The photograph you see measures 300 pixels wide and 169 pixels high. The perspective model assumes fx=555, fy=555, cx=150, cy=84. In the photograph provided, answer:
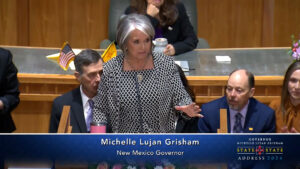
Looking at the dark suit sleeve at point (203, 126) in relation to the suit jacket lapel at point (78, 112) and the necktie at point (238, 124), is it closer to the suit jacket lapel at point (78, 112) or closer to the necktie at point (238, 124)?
the necktie at point (238, 124)

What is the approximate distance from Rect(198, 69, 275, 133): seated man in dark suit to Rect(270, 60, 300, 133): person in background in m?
0.18

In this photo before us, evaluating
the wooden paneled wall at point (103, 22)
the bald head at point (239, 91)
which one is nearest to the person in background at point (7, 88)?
the bald head at point (239, 91)

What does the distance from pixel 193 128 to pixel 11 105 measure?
0.88 m

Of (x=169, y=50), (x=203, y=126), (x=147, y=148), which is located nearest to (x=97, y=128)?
(x=147, y=148)

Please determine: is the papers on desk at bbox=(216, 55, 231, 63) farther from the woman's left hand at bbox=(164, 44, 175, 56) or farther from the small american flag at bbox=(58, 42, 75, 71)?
the small american flag at bbox=(58, 42, 75, 71)

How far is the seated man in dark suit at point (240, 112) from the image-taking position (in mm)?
2562

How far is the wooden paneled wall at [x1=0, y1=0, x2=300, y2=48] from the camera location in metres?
5.08

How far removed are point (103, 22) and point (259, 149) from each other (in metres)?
3.88

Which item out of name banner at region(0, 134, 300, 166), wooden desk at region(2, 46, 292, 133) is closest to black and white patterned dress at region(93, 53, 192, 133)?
name banner at region(0, 134, 300, 166)

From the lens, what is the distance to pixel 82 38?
5.24 m

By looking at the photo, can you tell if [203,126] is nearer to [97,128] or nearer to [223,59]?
[97,128]

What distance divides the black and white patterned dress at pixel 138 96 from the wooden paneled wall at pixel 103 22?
119 inches

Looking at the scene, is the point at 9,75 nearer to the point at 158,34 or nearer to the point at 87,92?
the point at 87,92

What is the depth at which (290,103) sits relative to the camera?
9.15ft
